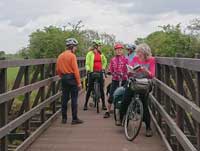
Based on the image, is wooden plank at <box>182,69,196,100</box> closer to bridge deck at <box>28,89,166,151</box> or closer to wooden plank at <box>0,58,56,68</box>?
bridge deck at <box>28,89,166,151</box>

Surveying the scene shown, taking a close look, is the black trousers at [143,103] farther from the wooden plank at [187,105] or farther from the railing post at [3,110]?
the railing post at [3,110]

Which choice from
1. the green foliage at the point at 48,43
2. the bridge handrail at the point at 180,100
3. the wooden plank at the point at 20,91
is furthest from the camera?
the green foliage at the point at 48,43

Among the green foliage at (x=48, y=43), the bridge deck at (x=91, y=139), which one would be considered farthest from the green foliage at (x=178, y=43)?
the bridge deck at (x=91, y=139)

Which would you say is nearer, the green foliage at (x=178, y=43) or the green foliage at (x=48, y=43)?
the green foliage at (x=48, y=43)

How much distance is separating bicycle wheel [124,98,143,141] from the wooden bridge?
0.16 m

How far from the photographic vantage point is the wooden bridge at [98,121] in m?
6.30

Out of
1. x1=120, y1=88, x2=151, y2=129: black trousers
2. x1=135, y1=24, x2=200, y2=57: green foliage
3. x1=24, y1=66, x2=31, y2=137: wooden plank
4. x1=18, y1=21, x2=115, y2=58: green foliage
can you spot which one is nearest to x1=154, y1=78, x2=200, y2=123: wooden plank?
x1=120, y1=88, x2=151, y2=129: black trousers

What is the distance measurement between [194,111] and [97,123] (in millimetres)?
5965

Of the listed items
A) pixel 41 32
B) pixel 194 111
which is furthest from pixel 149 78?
pixel 41 32

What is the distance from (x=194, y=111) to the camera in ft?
15.7

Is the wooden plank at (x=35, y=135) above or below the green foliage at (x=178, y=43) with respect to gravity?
below

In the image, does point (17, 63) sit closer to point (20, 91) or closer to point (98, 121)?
point (20, 91)

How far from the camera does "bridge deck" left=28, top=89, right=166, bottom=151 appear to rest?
795cm

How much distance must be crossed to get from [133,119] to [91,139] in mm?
822
